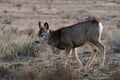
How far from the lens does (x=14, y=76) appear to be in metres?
14.8

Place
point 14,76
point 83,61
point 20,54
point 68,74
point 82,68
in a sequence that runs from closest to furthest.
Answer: point 68,74 < point 14,76 < point 82,68 < point 83,61 < point 20,54

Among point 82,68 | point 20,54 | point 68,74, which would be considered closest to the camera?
point 68,74

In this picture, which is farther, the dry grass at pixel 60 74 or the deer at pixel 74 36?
the deer at pixel 74 36

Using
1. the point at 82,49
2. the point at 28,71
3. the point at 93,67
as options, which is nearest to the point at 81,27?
the point at 93,67

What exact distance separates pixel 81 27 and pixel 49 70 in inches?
134

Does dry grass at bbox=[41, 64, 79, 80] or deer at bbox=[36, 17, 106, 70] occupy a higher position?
deer at bbox=[36, 17, 106, 70]

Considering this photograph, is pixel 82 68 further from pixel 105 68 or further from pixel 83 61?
pixel 83 61

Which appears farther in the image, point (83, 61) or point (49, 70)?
point (83, 61)

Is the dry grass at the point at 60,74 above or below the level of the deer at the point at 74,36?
below

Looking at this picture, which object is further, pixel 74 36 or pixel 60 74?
pixel 74 36

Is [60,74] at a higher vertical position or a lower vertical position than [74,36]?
lower

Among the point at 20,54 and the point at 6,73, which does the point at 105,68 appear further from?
the point at 20,54

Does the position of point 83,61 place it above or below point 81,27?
below

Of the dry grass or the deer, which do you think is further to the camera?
the deer
